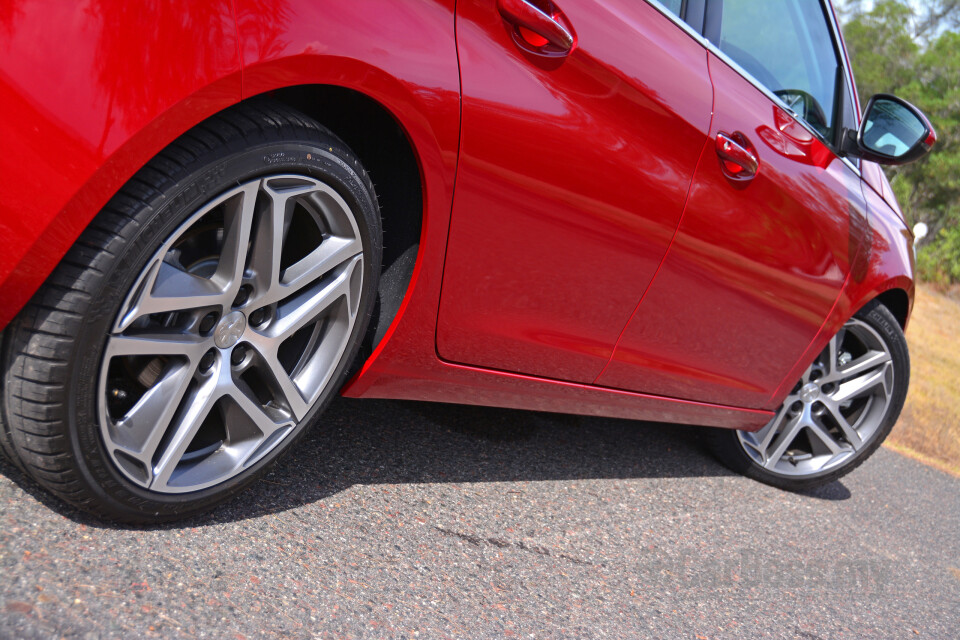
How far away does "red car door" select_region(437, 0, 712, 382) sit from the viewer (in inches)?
75.3

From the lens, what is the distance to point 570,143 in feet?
6.77

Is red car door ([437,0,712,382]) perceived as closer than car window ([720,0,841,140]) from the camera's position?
Yes

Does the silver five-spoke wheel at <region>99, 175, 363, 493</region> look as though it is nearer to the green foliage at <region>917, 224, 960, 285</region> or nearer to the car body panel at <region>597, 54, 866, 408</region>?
the car body panel at <region>597, 54, 866, 408</region>

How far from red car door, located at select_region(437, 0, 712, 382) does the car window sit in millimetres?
301

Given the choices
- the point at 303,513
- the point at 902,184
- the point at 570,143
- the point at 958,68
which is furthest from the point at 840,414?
the point at 958,68

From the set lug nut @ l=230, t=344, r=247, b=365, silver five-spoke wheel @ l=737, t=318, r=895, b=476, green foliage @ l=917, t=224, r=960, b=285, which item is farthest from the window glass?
green foliage @ l=917, t=224, r=960, b=285

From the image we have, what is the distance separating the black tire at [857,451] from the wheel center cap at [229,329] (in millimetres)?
2452

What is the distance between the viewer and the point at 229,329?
1.74 m

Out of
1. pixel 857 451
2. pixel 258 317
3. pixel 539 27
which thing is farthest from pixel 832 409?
pixel 258 317

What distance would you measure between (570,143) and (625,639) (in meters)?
1.22

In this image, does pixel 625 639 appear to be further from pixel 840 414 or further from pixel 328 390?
pixel 840 414

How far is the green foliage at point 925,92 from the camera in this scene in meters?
25.0

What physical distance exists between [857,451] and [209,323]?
3.06 metres

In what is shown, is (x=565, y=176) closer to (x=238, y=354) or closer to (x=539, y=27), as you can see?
(x=539, y=27)
